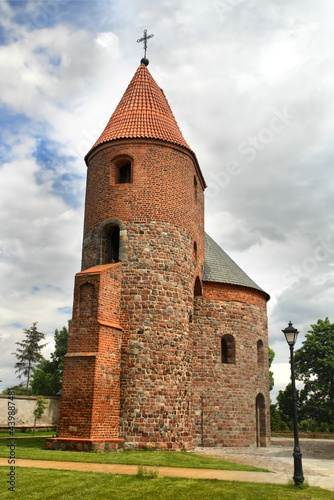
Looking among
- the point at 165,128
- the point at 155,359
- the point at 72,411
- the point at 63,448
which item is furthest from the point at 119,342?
the point at 165,128

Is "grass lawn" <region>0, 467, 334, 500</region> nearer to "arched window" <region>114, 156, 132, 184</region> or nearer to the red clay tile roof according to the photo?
"arched window" <region>114, 156, 132, 184</region>

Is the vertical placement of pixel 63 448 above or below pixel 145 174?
below

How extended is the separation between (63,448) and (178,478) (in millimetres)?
5645

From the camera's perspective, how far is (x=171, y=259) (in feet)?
55.1

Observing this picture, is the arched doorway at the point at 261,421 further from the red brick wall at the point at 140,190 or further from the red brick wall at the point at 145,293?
the red brick wall at the point at 140,190

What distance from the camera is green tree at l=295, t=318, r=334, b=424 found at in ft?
112

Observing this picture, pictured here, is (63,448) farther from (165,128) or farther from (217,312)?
(165,128)

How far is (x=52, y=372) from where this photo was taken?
160ft

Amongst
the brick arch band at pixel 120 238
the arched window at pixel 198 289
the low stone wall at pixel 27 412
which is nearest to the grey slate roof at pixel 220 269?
the arched window at pixel 198 289

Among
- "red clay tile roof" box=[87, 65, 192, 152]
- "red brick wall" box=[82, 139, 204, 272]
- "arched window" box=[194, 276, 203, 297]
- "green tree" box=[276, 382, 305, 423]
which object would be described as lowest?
"green tree" box=[276, 382, 305, 423]

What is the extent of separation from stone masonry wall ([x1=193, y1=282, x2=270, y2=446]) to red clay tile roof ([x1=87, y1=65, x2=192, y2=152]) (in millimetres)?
6735

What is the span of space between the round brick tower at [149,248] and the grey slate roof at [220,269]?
1.20m

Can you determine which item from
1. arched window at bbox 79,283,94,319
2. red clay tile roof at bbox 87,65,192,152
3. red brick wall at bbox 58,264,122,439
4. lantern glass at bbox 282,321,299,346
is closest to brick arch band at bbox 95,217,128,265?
red brick wall at bbox 58,264,122,439

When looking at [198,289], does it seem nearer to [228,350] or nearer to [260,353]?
[228,350]
